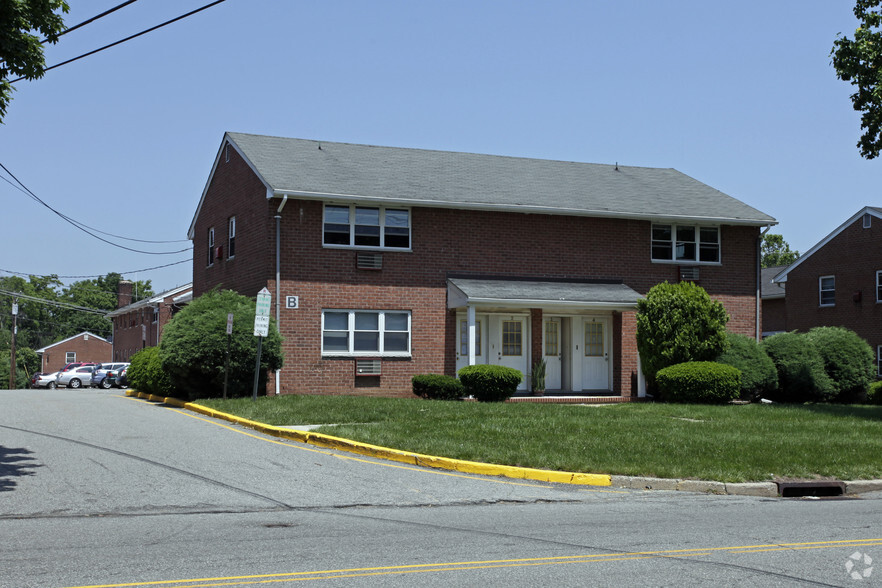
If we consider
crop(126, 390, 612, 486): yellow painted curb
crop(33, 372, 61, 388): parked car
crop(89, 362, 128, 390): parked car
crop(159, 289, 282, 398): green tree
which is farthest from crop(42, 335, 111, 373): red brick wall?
crop(126, 390, 612, 486): yellow painted curb

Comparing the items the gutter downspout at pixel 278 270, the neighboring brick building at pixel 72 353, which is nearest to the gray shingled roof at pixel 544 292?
the gutter downspout at pixel 278 270

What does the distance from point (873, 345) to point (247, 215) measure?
1083 inches

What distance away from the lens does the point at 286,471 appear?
11.5m

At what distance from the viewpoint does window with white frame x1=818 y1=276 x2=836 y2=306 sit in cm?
4125

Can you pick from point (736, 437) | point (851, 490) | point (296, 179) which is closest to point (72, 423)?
point (296, 179)

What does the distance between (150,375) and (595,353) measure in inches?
486

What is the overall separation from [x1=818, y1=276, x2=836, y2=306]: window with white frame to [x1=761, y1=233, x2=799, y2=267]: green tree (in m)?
40.4

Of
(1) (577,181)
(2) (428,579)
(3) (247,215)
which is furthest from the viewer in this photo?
(1) (577,181)

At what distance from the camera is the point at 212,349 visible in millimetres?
20516

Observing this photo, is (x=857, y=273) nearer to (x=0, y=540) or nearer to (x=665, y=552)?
(x=665, y=552)

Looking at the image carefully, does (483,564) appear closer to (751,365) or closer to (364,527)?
(364,527)

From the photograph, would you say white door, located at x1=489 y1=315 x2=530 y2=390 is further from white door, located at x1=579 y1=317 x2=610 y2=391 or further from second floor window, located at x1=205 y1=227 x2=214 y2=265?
second floor window, located at x1=205 y1=227 x2=214 y2=265

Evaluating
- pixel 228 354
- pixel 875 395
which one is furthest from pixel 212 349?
pixel 875 395

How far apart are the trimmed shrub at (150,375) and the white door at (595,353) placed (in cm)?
1140
